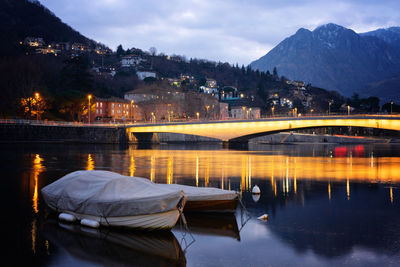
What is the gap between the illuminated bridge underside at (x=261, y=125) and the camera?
6531 cm

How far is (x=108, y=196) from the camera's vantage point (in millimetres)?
11711

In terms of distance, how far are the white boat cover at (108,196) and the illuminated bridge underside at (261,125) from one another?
60.3 meters

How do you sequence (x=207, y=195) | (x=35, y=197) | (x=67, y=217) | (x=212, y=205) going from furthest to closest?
(x=35, y=197) < (x=212, y=205) < (x=207, y=195) < (x=67, y=217)

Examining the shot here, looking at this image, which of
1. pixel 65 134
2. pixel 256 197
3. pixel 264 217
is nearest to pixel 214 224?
pixel 264 217

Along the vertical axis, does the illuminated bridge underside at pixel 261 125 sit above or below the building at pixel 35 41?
below

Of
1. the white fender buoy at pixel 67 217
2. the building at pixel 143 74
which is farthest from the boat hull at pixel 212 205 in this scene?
the building at pixel 143 74

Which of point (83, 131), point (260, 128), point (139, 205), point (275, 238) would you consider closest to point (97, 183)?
point (139, 205)

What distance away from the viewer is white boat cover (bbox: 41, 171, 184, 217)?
36.5ft

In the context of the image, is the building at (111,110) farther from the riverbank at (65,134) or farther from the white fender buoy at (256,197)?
the white fender buoy at (256,197)

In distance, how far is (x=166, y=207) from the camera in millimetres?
11141

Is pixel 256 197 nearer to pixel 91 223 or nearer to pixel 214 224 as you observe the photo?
pixel 214 224

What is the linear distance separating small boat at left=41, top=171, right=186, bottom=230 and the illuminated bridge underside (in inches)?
2380

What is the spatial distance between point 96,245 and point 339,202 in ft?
34.7

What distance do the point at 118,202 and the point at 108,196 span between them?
1.83ft
